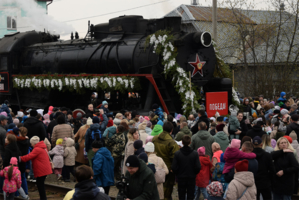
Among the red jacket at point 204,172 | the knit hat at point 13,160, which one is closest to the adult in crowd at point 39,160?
the knit hat at point 13,160

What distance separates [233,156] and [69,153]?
4652mm

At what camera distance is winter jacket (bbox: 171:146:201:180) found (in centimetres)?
638

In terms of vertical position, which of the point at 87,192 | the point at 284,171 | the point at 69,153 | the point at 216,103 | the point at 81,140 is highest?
the point at 87,192

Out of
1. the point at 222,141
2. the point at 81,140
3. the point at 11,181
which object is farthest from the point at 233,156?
the point at 81,140

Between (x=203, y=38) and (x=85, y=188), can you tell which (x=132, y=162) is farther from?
(x=203, y=38)

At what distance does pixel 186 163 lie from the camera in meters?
6.37

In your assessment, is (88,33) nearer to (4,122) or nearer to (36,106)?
(36,106)

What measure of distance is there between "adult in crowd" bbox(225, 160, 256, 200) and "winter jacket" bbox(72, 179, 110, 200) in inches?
73.5

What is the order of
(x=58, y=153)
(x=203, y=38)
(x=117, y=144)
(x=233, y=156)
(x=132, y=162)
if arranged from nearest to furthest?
(x=132, y=162) → (x=233, y=156) → (x=117, y=144) → (x=58, y=153) → (x=203, y=38)

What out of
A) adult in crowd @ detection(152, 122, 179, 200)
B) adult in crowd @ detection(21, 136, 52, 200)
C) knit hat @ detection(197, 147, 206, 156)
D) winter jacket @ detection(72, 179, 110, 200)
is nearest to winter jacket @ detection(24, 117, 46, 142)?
adult in crowd @ detection(21, 136, 52, 200)

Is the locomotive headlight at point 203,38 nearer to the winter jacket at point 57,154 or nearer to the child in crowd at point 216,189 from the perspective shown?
the winter jacket at point 57,154

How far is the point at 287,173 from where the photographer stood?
6406 millimetres

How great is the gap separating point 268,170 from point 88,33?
10948 millimetres

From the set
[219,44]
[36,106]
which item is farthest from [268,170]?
[219,44]
